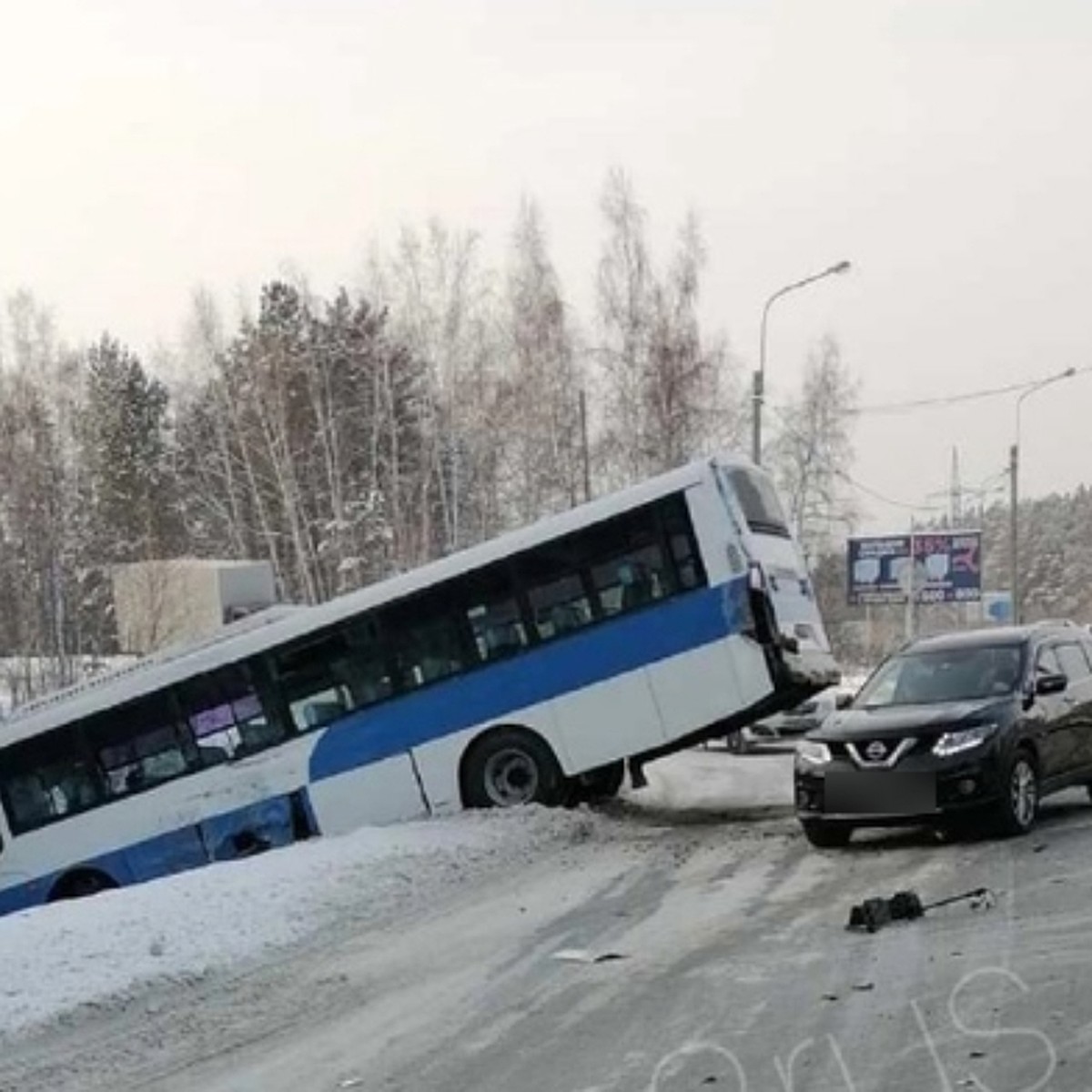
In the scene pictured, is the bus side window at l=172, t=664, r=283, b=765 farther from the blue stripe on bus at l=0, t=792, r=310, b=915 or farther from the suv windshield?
the suv windshield

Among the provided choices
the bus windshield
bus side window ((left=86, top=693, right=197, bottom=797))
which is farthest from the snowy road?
bus side window ((left=86, top=693, right=197, bottom=797))

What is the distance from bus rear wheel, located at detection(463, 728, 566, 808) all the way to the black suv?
3917 mm

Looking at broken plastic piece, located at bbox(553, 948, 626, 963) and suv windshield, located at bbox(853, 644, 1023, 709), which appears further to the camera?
suv windshield, located at bbox(853, 644, 1023, 709)

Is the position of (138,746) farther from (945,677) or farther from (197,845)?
(945,677)

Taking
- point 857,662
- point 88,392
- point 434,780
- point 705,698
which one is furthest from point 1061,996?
point 857,662

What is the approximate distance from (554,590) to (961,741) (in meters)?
5.43

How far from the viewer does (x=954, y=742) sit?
1294 centimetres

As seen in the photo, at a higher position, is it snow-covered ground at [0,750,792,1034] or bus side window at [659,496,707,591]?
bus side window at [659,496,707,591]

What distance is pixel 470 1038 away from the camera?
25.4 ft

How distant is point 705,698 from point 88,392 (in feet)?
155

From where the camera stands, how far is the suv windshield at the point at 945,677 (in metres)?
14.0

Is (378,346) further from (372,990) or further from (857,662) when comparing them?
(372,990)

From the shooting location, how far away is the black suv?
12836mm

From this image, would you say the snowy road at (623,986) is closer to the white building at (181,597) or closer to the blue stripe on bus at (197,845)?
the blue stripe on bus at (197,845)
